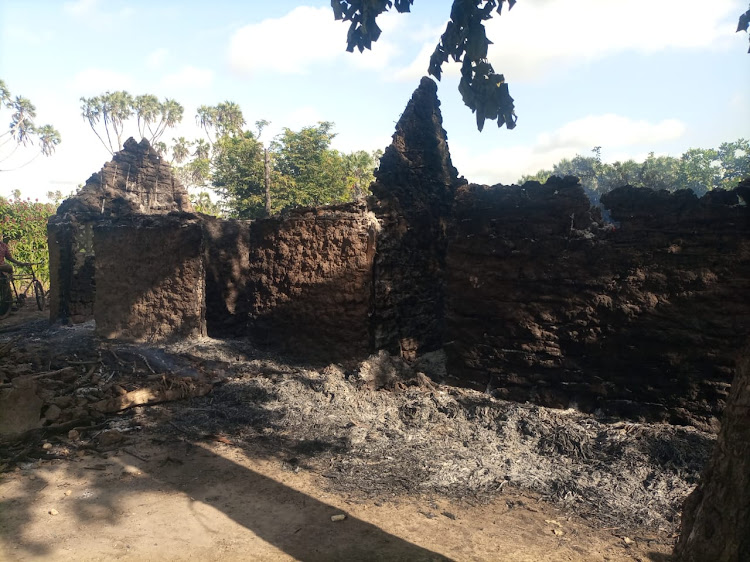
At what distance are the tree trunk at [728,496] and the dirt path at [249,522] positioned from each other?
1.29 metres

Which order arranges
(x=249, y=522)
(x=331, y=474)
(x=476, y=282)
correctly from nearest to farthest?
(x=249, y=522) → (x=331, y=474) → (x=476, y=282)

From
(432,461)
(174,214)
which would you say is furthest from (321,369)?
(174,214)

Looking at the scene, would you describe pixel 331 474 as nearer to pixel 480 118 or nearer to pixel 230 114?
pixel 480 118

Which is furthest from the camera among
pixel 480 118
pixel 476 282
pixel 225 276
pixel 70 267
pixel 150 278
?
pixel 70 267

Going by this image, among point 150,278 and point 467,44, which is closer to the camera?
point 467,44

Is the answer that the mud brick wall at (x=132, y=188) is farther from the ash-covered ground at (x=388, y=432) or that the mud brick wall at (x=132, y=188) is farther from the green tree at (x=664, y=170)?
the green tree at (x=664, y=170)

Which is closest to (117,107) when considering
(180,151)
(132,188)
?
(180,151)

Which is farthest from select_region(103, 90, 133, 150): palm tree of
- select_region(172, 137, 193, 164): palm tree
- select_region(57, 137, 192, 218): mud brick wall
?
select_region(57, 137, 192, 218): mud brick wall

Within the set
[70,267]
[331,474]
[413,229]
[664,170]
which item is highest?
[664,170]

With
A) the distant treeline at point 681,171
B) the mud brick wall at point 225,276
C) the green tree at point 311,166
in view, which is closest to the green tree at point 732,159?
the distant treeline at point 681,171

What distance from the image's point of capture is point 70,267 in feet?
36.1

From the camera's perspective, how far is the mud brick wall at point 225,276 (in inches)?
373

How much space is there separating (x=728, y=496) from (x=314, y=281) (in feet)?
20.2

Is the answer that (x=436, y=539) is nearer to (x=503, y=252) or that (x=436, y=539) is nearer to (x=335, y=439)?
(x=335, y=439)
